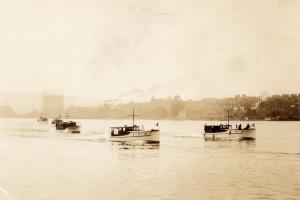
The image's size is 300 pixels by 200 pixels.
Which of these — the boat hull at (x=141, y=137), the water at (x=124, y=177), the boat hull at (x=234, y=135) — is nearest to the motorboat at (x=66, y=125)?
the boat hull at (x=141, y=137)

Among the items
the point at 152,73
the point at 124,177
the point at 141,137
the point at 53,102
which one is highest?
Answer: the point at 152,73

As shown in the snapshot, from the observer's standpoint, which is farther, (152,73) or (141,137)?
(141,137)

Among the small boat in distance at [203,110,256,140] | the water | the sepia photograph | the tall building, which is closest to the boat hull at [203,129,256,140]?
the small boat in distance at [203,110,256,140]

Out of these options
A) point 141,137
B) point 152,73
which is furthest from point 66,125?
point 141,137

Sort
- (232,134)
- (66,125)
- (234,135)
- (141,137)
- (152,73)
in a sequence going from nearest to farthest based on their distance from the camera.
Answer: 1. (152,73)
2. (66,125)
3. (141,137)
4. (232,134)
5. (234,135)

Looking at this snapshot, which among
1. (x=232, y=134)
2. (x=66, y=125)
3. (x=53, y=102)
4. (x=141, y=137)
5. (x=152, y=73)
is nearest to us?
(x=152, y=73)

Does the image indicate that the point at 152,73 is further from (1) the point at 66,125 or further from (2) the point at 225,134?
(2) the point at 225,134

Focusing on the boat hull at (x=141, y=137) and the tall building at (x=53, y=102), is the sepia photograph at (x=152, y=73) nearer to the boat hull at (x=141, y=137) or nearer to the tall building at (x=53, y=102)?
the tall building at (x=53, y=102)

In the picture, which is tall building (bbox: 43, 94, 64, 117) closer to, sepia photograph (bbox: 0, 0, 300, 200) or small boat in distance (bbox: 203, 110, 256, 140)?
sepia photograph (bbox: 0, 0, 300, 200)
